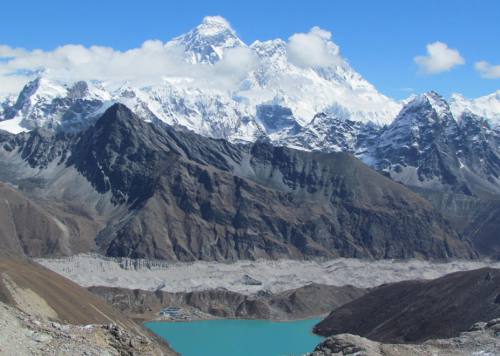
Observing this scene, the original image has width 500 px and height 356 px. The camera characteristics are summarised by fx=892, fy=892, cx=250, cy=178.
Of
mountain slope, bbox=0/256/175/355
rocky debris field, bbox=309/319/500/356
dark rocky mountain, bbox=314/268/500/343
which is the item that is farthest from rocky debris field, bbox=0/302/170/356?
dark rocky mountain, bbox=314/268/500/343

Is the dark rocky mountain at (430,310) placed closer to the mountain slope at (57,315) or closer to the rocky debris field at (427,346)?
the mountain slope at (57,315)

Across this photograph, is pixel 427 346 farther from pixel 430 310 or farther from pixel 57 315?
pixel 430 310

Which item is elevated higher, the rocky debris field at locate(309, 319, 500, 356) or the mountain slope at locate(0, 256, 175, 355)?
the mountain slope at locate(0, 256, 175, 355)

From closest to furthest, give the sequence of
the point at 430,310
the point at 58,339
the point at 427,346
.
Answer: the point at 58,339 < the point at 427,346 < the point at 430,310

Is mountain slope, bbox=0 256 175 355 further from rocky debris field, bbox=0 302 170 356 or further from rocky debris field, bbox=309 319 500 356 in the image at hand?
rocky debris field, bbox=309 319 500 356

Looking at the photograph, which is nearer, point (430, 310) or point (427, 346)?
point (427, 346)

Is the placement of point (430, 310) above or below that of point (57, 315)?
below

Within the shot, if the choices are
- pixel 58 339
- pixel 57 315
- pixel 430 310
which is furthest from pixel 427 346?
pixel 430 310
